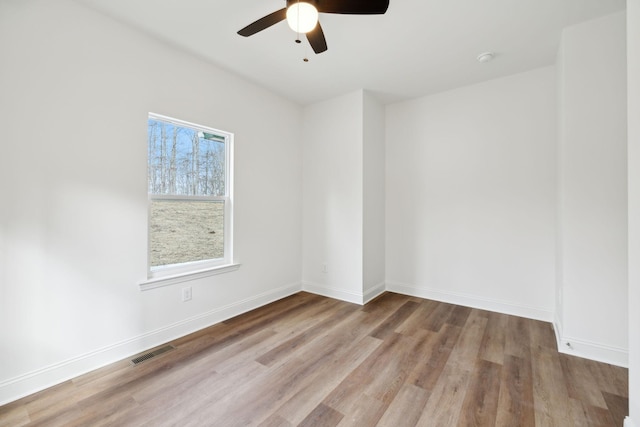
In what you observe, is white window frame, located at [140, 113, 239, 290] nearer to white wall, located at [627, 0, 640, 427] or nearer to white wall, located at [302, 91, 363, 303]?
white wall, located at [302, 91, 363, 303]

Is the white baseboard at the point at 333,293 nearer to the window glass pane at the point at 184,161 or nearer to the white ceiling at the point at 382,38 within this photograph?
the window glass pane at the point at 184,161

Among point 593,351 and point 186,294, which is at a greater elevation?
point 186,294

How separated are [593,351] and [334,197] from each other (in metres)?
2.90

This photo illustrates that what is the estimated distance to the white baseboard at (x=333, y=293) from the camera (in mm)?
3572

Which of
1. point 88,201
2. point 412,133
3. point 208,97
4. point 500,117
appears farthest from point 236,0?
point 500,117

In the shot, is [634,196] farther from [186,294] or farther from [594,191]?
[186,294]

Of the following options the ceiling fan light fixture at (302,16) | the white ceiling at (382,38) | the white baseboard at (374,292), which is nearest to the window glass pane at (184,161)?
the white ceiling at (382,38)

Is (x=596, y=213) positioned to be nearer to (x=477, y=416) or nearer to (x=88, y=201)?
(x=477, y=416)

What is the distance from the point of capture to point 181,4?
206cm

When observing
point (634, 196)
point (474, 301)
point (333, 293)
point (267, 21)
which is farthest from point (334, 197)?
point (634, 196)

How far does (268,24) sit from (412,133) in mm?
2595

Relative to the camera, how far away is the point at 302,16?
5.39 ft

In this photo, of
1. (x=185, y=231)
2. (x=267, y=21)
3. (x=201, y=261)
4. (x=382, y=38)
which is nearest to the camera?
(x=267, y=21)

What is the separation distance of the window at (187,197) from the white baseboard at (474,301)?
249 centimetres
